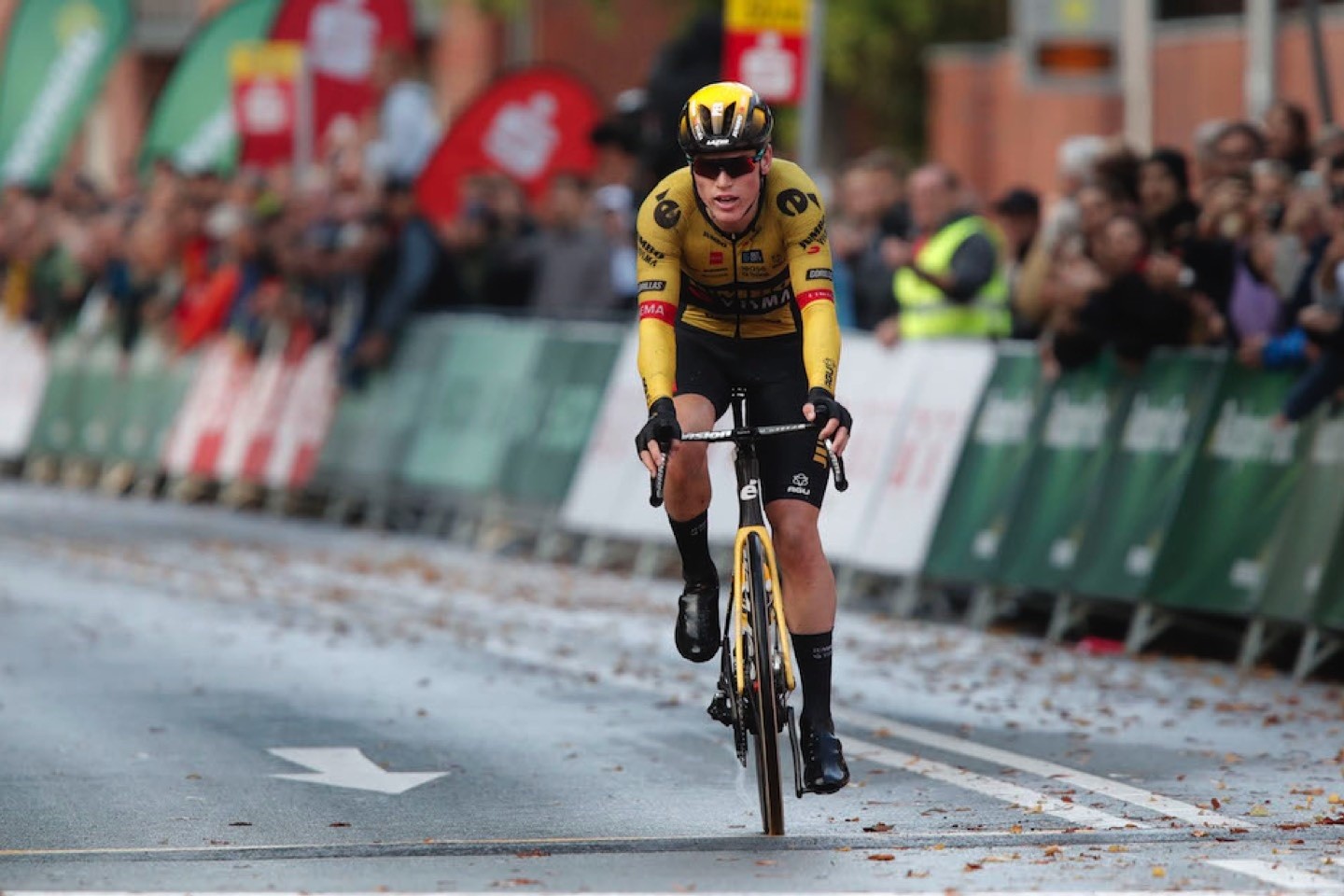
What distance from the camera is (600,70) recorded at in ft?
164

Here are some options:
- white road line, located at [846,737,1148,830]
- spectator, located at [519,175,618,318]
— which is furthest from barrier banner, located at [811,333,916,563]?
white road line, located at [846,737,1148,830]

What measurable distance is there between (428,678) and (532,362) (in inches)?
295

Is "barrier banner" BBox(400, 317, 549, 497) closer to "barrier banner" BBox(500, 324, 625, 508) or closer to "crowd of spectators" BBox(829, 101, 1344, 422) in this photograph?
"barrier banner" BBox(500, 324, 625, 508)

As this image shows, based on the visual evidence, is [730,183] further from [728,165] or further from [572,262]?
[572,262]

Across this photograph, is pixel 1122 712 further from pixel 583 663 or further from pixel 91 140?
pixel 91 140

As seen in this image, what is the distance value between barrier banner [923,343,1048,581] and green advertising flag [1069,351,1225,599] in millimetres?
693

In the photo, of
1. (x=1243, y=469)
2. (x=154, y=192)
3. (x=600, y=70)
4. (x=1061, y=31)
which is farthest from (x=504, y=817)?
(x=600, y=70)

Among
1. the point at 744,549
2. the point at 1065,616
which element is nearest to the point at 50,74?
the point at 1065,616

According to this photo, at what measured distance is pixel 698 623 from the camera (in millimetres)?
9641

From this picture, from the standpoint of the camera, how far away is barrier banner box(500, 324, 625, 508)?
1997 centimetres

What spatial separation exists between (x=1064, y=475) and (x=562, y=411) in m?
5.48

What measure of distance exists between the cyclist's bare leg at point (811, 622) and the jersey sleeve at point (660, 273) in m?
0.53

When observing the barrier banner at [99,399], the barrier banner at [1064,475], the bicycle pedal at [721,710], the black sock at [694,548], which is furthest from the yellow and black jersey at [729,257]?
→ the barrier banner at [99,399]

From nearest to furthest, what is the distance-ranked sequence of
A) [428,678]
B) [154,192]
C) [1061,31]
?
[428,678] → [1061,31] → [154,192]
